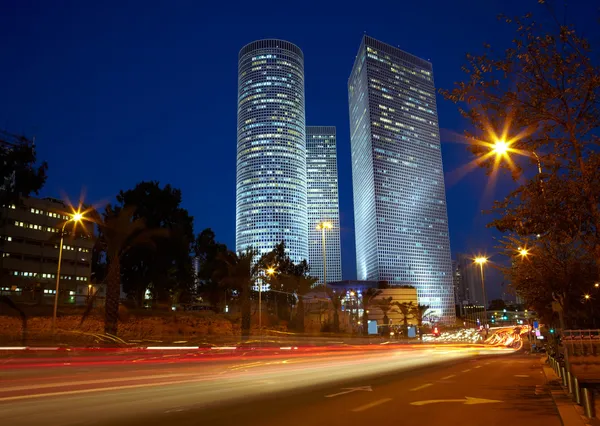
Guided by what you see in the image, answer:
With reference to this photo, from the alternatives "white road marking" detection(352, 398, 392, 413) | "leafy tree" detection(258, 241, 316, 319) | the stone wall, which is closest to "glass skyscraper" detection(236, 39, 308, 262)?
"leafy tree" detection(258, 241, 316, 319)

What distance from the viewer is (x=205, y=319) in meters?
38.9

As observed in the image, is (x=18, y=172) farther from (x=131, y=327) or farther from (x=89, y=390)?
(x=89, y=390)

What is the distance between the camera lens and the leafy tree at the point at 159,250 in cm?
4894

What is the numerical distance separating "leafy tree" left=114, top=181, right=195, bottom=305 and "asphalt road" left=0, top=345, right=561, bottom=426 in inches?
1228

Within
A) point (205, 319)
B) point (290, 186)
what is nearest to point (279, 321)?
point (205, 319)

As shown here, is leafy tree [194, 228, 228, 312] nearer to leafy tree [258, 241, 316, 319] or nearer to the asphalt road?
leafy tree [258, 241, 316, 319]

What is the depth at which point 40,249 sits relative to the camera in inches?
2650

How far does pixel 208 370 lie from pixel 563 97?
14.3m

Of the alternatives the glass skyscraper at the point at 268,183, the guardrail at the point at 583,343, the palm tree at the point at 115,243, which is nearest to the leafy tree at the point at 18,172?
the palm tree at the point at 115,243

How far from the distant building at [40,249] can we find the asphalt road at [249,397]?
5004 centimetres

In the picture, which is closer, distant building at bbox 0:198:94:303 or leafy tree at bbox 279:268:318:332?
leafy tree at bbox 279:268:318:332

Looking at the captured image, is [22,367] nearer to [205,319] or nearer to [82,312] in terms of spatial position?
[82,312]

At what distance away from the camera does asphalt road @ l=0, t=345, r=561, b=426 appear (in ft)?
28.8

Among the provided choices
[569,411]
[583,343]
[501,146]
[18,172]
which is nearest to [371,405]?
[569,411]
